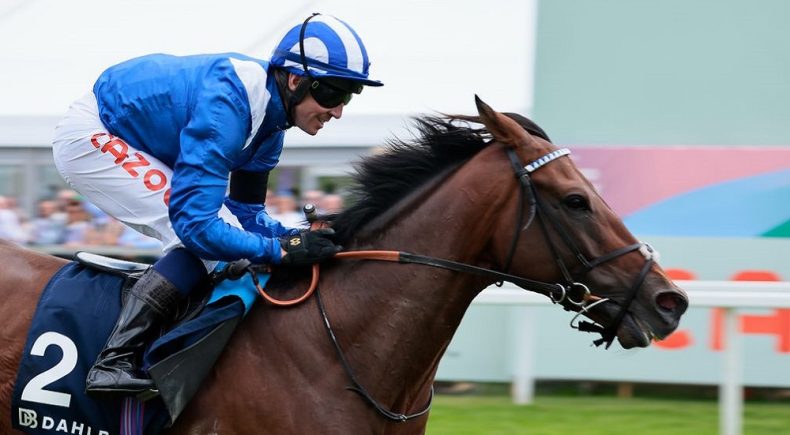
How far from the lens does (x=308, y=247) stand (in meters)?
3.53

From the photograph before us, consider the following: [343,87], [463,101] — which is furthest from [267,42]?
[343,87]

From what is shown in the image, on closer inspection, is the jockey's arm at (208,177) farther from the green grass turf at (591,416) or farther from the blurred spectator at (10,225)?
the blurred spectator at (10,225)

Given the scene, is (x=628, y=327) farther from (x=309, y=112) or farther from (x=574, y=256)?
(x=309, y=112)

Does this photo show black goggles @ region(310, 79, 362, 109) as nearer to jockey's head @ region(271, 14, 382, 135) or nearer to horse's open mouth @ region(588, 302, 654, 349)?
jockey's head @ region(271, 14, 382, 135)

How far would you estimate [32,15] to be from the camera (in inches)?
401

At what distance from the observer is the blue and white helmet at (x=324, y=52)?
352 cm

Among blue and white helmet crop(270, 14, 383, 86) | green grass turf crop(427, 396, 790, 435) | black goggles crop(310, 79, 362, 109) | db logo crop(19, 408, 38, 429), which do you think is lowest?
green grass turf crop(427, 396, 790, 435)

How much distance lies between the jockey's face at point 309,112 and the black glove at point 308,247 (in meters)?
0.36

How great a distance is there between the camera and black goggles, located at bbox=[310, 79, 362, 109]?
140 inches

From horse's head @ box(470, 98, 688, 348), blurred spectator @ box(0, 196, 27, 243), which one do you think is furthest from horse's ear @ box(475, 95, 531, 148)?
blurred spectator @ box(0, 196, 27, 243)

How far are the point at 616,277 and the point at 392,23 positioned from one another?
6281 millimetres

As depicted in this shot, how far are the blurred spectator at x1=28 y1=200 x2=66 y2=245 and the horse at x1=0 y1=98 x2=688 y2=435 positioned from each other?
5.65 meters

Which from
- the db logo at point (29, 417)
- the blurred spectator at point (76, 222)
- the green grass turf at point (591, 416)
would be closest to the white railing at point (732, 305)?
the green grass turf at point (591, 416)

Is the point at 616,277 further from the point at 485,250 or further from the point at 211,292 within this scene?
the point at 211,292
